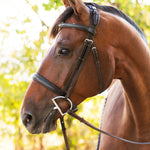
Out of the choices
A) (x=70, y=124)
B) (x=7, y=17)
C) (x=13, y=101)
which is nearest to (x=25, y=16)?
(x=7, y=17)

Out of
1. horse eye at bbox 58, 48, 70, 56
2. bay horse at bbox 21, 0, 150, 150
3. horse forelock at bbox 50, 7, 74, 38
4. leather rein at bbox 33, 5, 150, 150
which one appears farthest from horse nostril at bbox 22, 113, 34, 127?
horse forelock at bbox 50, 7, 74, 38

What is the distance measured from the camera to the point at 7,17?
7.36 m

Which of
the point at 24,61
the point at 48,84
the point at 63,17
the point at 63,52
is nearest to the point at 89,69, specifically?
the point at 63,52

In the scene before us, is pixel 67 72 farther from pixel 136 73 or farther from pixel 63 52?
pixel 136 73

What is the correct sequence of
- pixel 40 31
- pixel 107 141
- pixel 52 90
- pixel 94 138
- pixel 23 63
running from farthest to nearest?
pixel 94 138
pixel 23 63
pixel 40 31
pixel 107 141
pixel 52 90

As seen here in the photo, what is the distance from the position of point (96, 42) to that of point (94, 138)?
7879 millimetres

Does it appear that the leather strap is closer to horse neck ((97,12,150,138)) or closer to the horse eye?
the horse eye

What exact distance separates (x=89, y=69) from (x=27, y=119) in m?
0.70

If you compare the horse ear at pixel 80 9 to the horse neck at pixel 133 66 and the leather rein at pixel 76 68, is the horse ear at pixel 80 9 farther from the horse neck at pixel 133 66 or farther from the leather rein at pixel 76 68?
the horse neck at pixel 133 66

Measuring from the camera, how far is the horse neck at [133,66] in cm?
252

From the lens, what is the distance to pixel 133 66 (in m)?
2.55

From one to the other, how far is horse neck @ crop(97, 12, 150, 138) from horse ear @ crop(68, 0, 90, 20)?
23 centimetres

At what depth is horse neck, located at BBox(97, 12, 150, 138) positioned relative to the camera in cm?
252

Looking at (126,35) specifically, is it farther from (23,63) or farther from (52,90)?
(23,63)
